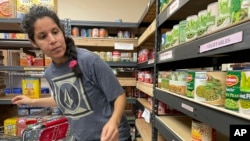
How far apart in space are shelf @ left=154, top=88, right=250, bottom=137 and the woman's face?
70 cm

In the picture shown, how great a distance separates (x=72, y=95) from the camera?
54.7 inches

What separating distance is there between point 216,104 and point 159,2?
1087 millimetres

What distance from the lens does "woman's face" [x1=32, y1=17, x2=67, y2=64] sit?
4.01 feet

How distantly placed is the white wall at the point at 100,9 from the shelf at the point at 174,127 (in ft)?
7.61

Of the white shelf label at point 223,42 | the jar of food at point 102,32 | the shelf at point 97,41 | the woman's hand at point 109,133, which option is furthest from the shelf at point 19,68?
the white shelf label at point 223,42

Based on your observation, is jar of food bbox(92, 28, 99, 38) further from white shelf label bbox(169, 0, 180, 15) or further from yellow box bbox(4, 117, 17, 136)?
white shelf label bbox(169, 0, 180, 15)

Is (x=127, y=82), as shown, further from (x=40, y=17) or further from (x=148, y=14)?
(x=40, y=17)

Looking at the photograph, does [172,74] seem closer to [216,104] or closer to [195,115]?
[195,115]

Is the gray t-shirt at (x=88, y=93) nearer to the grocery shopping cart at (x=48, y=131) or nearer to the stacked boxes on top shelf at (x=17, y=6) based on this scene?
the grocery shopping cart at (x=48, y=131)

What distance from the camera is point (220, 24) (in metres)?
0.72

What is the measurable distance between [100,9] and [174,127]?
2.68 m

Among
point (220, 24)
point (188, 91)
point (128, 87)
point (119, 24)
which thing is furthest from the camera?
point (128, 87)

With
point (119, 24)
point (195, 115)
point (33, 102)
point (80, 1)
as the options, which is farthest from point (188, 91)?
point (80, 1)

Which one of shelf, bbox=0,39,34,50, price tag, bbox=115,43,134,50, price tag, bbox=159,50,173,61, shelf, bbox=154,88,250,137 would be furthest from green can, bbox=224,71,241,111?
shelf, bbox=0,39,34,50
